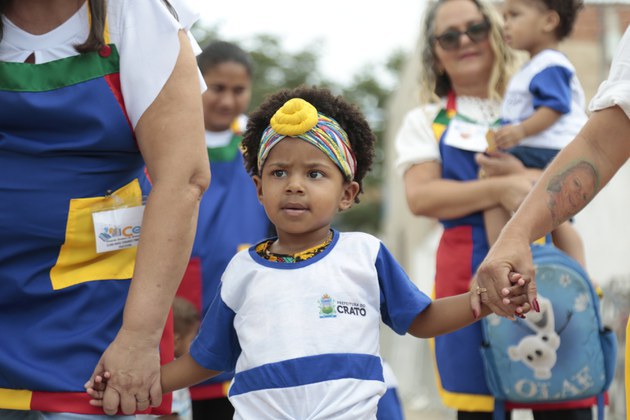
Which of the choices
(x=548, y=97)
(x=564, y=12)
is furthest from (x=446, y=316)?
(x=564, y=12)

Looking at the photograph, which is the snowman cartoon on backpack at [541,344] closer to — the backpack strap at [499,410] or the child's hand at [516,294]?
the backpack strap at [499,410]

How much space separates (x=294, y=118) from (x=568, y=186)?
86cm

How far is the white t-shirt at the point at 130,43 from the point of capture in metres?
2.90

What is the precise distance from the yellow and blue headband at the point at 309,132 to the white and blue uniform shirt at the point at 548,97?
1307 mm

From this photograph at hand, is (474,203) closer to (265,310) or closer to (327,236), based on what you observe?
(327,236)

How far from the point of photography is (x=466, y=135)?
14.5ft

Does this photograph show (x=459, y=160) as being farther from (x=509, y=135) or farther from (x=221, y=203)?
(x=221, y=203)

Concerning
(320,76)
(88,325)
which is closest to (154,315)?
Result: (88,325)

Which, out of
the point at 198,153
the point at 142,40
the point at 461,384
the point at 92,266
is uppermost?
the point at 142,40

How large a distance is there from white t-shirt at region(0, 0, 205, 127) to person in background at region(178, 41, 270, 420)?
6.46ft

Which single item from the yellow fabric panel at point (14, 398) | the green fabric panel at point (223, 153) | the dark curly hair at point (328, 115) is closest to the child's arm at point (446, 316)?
the dark curly hair at point (328, 115)

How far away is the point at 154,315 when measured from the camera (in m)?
2.87

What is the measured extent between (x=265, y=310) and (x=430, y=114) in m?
1.80

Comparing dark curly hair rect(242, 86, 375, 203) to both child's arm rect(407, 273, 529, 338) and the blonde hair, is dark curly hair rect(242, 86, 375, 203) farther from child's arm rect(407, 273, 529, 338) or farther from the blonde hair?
the blonde hair
